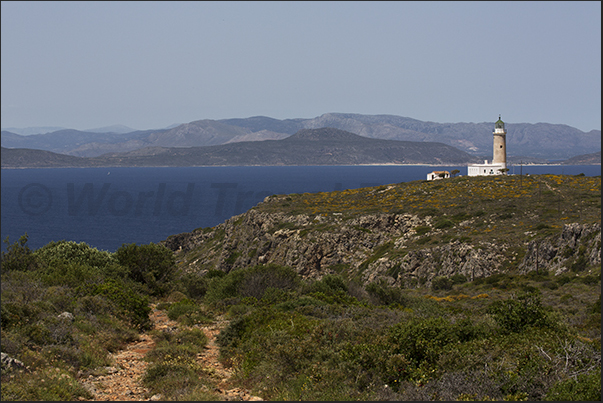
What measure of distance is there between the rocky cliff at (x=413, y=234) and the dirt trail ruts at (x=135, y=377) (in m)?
23.4

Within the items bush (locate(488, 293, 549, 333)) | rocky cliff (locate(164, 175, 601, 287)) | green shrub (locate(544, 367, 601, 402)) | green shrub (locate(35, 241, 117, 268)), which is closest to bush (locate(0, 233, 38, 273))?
green shrub (locate(35, 241, 117, 268))

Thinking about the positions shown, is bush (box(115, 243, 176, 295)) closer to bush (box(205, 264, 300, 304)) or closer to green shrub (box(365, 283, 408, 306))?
bush (box(205, 264, 300, 304))

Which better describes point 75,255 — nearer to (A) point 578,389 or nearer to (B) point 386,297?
(B) point 386,297

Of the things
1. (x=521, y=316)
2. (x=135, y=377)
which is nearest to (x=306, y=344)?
(x=135, y=377)

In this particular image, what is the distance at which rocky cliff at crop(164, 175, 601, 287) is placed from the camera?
34094 mm

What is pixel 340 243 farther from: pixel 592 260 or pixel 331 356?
pixel 331 356

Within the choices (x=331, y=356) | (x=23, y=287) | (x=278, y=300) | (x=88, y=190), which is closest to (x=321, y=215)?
(x=278, y=300)

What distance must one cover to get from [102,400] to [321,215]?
1655 inches

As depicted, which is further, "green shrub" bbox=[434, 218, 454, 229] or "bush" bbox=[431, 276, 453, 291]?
"green shrub" bbox=[434, 218, 454, 229]

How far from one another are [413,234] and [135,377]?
34.9 m

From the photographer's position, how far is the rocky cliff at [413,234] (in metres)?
34.1

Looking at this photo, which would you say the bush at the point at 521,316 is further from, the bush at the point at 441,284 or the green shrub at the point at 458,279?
the green shrub at the point at 458,279

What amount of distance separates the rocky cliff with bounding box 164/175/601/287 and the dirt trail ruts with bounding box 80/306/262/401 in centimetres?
2340

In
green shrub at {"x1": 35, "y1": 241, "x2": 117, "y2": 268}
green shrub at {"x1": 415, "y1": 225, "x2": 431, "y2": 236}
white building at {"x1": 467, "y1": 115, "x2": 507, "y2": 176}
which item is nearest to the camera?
green shrub at {"x1": 35, "y1": 241, "x2": 117, "y2": 268}
